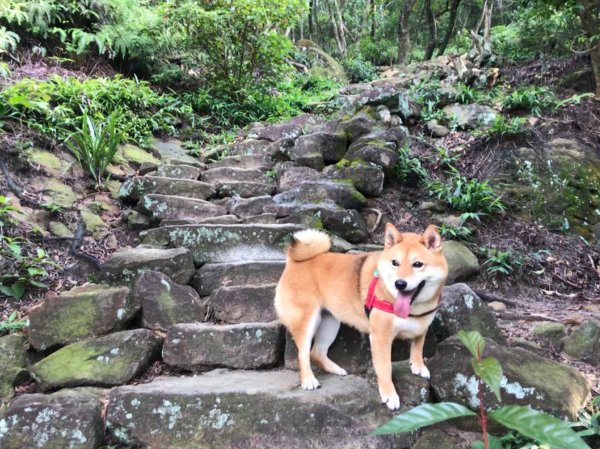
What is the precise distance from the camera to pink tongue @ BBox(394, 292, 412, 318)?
2.55 metres

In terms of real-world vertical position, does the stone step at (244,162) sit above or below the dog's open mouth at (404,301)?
above

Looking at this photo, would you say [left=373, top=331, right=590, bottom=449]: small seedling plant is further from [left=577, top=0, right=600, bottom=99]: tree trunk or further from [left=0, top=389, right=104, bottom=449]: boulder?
[left=577, top=0, right=600, bottom=99]: tree trunk

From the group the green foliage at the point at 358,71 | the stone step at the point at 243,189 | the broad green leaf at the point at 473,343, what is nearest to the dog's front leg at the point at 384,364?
the broad green leaf at the point at 473,343

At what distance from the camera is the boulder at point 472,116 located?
22.3ft

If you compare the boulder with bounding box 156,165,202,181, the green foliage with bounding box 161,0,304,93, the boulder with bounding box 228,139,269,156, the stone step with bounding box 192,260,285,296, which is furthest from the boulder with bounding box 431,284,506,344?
the green foliage with bounding box 161,0,304,93

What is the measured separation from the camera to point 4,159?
4797 mm

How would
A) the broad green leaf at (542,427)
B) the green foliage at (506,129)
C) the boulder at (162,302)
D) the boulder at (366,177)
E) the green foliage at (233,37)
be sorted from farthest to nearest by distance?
the green foliage at (233,37) < the green foliage at (506,129) < the boulder at (366,177) < the boulder at (162,302) < the broad green leaf at (542,427)

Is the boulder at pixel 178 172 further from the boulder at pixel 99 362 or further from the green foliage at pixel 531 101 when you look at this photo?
the green foliage at pixel 531 101

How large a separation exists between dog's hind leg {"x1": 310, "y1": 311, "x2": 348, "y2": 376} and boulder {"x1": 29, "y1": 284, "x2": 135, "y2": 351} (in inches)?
59.0

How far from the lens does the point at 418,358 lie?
2.85 m

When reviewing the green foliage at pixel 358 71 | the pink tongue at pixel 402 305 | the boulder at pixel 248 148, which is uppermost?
the green foliage at pixel 358 71

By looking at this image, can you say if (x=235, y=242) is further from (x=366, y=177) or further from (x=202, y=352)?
(x=366, y=177)

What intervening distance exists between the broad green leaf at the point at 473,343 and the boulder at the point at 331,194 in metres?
3.71

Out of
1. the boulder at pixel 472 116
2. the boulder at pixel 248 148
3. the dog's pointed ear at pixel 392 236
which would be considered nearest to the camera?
the dog's pointed ear at pixel 392 236
